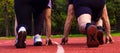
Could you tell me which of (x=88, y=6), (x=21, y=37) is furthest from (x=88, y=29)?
(x=21, y=37)

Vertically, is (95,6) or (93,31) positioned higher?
(95,6)

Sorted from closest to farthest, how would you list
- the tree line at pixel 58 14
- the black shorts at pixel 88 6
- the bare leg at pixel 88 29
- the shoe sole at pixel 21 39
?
the bare leg at pixel 88 29, the black shorts at pixel 88 6, the shoe sole at pixel 21 39, the tree line at pixel 58 14

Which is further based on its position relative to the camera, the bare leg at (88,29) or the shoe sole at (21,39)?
the shoe sole at (21,39)

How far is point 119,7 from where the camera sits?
53500 mm

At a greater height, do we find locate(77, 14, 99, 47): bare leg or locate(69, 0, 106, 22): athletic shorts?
locate(69, 0, 106, 22): athletic shorts

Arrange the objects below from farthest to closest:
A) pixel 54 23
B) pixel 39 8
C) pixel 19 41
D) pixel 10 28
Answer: pixel 10 28 → pixel 54 23 → pixel 39 8 → pixel 19 41

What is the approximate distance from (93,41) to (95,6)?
903mm

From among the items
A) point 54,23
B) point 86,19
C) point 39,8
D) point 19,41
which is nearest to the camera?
point 86,19

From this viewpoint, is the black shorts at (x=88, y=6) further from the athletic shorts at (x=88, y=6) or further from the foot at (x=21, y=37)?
the foot at (x=21, y=37)

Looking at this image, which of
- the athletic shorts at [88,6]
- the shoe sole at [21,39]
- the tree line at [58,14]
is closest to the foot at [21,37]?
the shoe sole at [21,39]

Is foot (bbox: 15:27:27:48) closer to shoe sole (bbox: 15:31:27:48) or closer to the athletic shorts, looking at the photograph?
shoe sole (bbox: 15:31:27:48)

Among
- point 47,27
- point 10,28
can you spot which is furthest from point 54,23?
point 47,27

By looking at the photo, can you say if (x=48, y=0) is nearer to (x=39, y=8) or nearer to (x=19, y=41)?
(x=39, y=8)

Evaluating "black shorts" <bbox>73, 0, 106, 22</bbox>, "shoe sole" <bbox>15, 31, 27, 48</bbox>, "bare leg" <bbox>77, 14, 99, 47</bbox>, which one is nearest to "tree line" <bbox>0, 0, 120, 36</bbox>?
"shoe sole" <bbox>15, 31, 27, 48</bbox>
